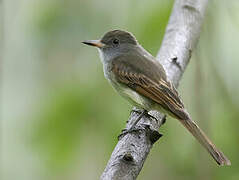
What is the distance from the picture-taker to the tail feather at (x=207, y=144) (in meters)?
3.29

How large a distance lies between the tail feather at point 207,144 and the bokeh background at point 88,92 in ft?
0.52

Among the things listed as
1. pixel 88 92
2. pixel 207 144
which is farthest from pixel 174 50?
pixel 207 144

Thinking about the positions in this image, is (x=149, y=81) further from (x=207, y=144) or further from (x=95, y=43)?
(x=207, y=144)

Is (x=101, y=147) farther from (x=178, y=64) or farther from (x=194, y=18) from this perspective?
(x=194, y=18)

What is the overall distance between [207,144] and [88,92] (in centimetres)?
101

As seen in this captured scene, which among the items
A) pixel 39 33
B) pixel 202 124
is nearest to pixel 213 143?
pixel 202 124

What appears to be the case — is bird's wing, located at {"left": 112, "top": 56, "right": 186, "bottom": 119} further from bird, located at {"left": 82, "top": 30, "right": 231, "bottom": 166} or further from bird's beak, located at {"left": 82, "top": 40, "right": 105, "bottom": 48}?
bird's beak, located at {"left": 82, "top": 40, "right": 105, "bottom": 48}

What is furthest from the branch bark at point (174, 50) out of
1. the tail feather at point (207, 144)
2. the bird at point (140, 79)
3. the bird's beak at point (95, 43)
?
the bird's beak at point (95, 43)

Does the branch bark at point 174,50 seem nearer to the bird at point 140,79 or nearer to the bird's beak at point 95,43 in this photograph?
the bird at point 140,79

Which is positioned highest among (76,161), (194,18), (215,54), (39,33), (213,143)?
(194,18)

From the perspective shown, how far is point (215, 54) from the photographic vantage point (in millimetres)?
4070

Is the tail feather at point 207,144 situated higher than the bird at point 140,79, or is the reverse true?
the bird at point 140,79

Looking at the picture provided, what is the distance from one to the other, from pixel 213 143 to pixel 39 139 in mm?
1186

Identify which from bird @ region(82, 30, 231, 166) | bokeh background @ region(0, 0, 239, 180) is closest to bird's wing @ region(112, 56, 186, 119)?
bird @ region(82, 30, 231, 166)
